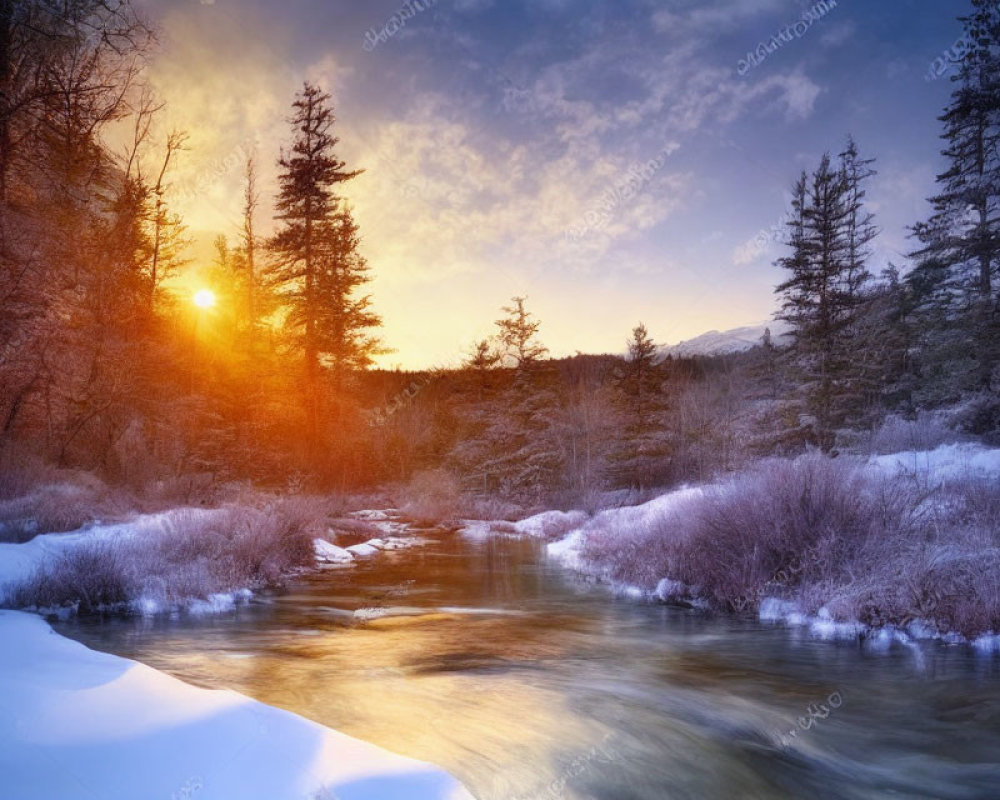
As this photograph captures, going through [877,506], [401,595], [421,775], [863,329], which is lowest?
[401,595]

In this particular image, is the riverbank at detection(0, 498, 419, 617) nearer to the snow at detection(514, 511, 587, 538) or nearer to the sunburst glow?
the snow at detection(514, 511, 587, 538)

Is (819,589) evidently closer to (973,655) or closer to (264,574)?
(973,655)

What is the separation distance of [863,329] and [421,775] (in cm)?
3429

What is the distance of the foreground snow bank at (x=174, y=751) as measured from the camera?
2.62 m

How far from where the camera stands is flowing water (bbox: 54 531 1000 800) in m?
4.25

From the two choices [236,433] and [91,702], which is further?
[236,433]

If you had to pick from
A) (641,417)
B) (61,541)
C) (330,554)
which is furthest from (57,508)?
(641,417)

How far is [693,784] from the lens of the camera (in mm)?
4152

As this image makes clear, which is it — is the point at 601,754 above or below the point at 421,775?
below

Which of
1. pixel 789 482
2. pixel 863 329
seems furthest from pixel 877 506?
pixel 863 329

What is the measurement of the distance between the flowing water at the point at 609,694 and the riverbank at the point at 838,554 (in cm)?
57

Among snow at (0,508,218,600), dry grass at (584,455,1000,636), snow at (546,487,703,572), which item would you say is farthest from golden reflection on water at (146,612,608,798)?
snow at (546,487,703,572)

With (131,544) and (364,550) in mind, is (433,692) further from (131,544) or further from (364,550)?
(364,550)

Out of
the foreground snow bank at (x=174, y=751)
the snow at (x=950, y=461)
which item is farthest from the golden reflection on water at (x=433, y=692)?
the snow at (x=950, y=461)
